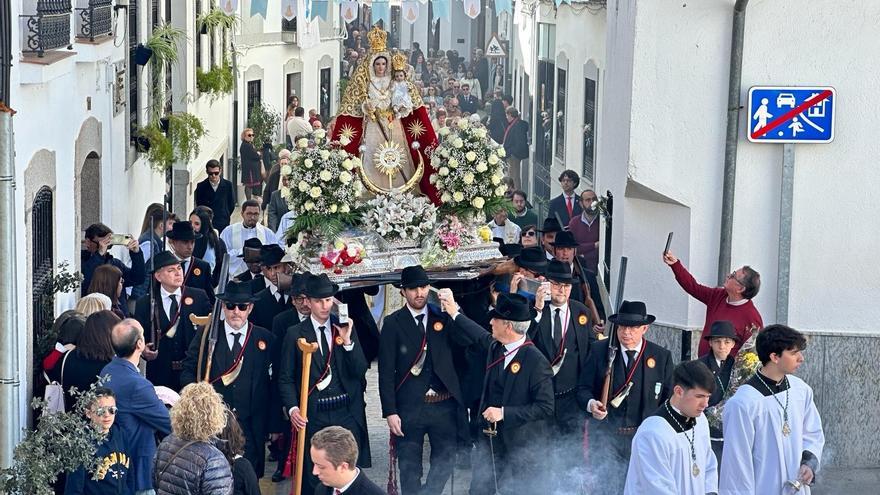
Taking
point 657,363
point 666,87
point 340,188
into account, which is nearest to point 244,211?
point 340,188

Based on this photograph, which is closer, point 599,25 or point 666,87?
point 666,87

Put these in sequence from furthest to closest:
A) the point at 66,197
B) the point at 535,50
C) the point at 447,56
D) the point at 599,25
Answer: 1. the point at 447,56
2. the point at 535,50
3. the point at 599,25
4. the point at 66,197

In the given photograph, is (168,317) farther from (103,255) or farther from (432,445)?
(432,445)

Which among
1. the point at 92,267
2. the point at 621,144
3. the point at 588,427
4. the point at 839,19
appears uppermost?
the point at 839,19

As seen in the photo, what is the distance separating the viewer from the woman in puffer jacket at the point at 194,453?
7.55m

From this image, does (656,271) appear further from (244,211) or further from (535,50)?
(535,50)

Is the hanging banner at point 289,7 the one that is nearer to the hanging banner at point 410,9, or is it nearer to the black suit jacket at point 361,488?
the hanging banner at point 410,9

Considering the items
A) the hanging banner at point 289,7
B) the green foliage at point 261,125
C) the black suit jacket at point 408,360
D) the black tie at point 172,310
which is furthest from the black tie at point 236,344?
the green foliage at point 261,125

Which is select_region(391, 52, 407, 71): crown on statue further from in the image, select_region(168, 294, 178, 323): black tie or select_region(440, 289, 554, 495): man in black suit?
select_region(440, 289, 554, 495): man in black suit

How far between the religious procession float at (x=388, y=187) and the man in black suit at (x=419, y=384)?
1.84 meters

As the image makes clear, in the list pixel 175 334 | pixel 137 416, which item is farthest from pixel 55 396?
pixel 175 334

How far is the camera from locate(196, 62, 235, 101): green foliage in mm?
23141

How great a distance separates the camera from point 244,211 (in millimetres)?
15180

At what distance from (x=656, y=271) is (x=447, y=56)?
115 feet
